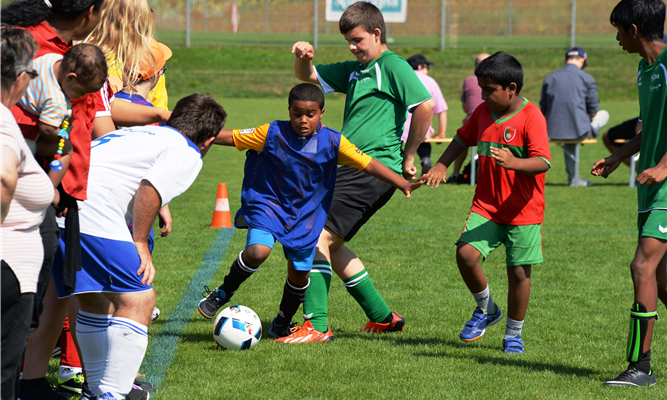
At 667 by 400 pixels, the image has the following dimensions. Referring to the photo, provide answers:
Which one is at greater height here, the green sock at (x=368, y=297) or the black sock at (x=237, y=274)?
the black sock at (x=237, y=274)

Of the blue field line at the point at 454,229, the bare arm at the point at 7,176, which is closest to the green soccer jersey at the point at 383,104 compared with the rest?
the bare arm at the point at 7,176

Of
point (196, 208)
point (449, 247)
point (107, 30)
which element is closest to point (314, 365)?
point (107, 30)

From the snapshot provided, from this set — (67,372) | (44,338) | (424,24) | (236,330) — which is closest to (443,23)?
(424,24)

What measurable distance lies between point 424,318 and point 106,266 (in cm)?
279

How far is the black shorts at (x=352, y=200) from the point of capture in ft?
15.7

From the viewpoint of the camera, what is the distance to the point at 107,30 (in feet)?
12.4

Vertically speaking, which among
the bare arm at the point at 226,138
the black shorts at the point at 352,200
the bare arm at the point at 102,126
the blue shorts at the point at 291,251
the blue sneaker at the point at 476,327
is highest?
the bare arm at the point at 102,126

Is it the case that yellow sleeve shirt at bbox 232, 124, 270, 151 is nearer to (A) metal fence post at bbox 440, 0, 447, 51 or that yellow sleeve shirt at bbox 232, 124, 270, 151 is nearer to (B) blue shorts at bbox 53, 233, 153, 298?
(B) blue shorts at bbox 53, 233, 153, 298

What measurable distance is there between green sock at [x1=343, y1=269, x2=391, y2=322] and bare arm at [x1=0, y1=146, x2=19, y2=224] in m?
2.95

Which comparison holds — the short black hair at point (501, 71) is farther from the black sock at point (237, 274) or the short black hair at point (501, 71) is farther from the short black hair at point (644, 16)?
the black sock at point (237, 274)

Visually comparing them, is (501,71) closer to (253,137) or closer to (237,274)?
(253,137)

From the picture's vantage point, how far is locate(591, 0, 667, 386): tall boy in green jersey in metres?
3.83

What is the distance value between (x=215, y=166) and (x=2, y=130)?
1143 centimetres

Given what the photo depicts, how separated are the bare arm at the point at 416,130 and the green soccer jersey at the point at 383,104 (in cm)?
5
